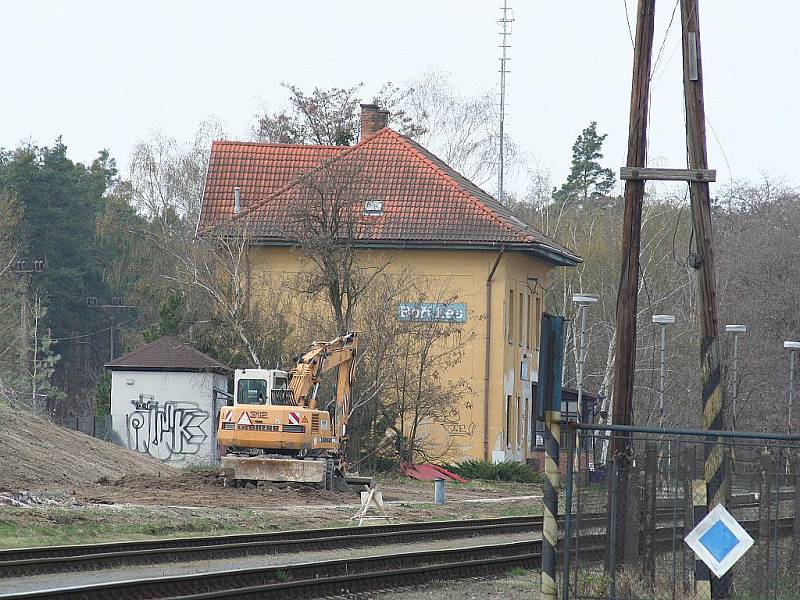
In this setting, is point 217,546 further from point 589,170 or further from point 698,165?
point 589,170

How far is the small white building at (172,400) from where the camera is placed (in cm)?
4641

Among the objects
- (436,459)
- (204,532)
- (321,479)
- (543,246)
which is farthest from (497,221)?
(204,532)

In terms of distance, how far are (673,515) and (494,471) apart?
32867 millimetres

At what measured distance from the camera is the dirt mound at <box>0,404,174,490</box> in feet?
98.4

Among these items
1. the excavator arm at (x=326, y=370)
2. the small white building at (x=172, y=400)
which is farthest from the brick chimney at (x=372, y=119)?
the excavator arm at (x=326, y=370)

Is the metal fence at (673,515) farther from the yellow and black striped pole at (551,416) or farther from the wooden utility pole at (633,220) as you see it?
the wooden utility pole at (633,220)

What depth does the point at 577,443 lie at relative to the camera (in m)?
12.5

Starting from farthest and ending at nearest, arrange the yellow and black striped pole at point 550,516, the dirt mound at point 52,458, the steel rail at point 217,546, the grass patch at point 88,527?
the dirt mound at point 52,458, the grass patch at point 88,527, the steel rail at point 217,546, the yellow and black striped pole at point 550,516

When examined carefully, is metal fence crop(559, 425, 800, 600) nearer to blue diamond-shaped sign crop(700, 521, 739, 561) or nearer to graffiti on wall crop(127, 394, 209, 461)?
blue diamond-shaped sign crop(700, 521, 739, 561)

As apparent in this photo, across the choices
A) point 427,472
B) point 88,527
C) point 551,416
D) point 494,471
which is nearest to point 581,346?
point 494,471

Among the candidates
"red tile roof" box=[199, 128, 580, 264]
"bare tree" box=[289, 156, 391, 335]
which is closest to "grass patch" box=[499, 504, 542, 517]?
"bare tree" box=[289, 156, 391, 335]

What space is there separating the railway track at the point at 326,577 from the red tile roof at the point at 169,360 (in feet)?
86.9

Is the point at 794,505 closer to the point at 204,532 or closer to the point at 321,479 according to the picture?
the point at 204,532

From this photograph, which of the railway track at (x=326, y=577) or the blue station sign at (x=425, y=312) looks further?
the blue station sign at (x=425, y=312)
